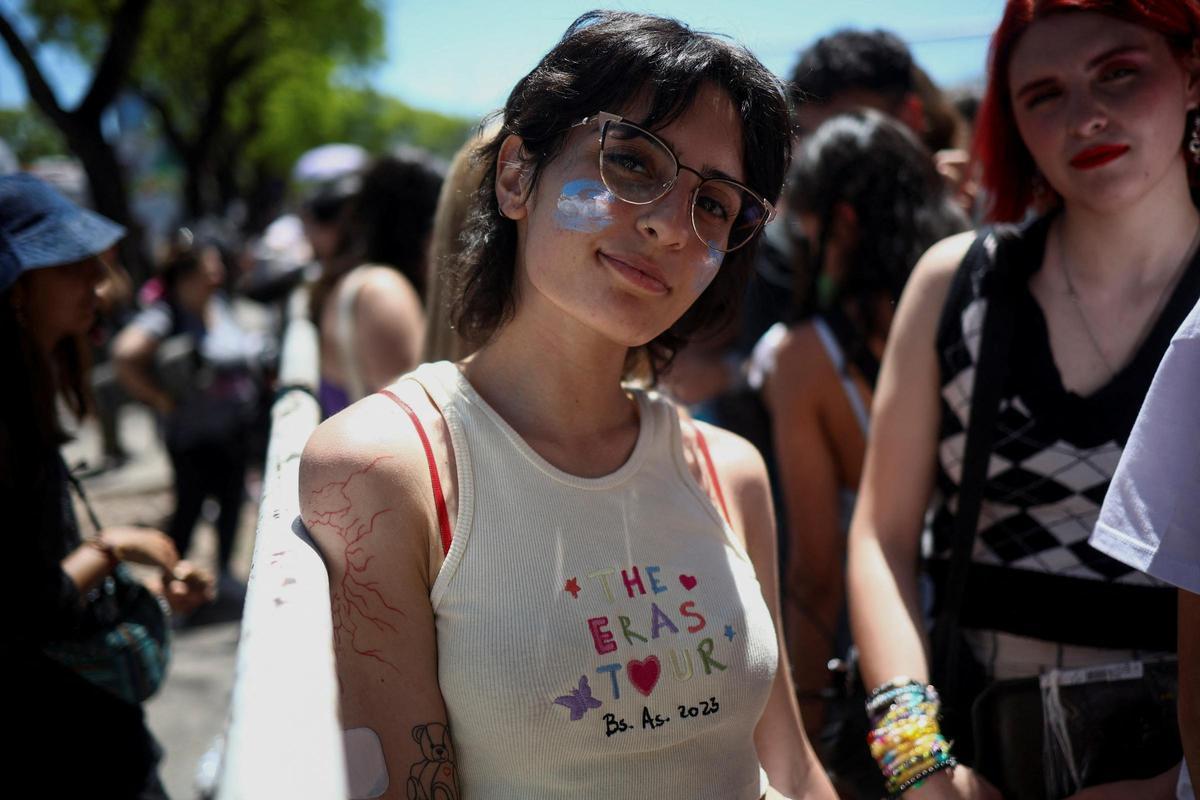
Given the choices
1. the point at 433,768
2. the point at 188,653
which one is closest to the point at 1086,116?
the point at 433,768

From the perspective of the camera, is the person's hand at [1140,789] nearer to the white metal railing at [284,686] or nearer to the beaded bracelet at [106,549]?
the white metal railing at [284,686]

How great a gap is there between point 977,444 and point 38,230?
2116mm

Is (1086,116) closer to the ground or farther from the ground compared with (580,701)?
farther from the ground

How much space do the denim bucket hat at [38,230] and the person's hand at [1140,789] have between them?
2350 millimetres

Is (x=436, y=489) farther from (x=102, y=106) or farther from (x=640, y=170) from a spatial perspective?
(x=102, y=106)

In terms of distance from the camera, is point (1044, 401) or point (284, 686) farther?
point (1044, 401)

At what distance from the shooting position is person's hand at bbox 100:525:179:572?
2.36 meters

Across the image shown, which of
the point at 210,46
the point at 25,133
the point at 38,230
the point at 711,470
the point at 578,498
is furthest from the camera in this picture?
the point at 25,133

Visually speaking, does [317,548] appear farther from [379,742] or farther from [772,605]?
[772,605]

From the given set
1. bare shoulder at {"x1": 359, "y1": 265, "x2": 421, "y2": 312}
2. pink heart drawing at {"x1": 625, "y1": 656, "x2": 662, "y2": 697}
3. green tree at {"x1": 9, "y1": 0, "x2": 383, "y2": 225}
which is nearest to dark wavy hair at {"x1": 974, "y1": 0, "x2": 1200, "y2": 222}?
pink heart drawing at {"x1": 625, "y1": 656, "x2": 662, "y2": 697}

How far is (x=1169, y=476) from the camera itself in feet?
4.29

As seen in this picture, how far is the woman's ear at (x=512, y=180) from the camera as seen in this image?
1662 mm

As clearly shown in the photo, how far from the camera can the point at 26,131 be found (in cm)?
3338

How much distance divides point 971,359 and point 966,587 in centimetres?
44
